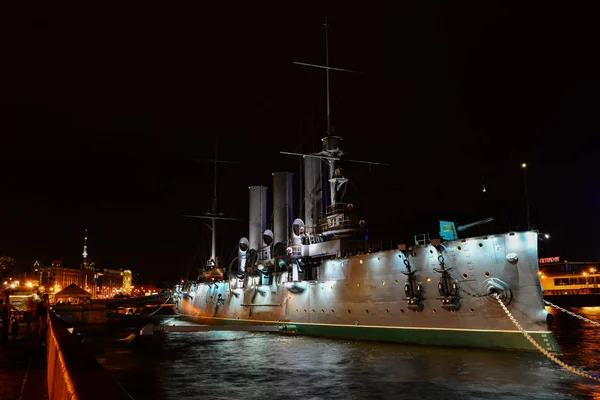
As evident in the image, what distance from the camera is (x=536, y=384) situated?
12.6 metres

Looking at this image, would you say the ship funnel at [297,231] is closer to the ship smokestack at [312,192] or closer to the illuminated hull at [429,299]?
the ship smokestack at [312,192]

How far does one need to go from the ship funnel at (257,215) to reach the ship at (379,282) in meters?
3.17

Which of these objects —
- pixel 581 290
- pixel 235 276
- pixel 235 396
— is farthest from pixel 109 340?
pixel 581 290

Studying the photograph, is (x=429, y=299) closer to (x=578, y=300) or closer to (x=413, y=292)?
(x=413, y=292)

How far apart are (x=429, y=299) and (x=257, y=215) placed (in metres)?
24.5

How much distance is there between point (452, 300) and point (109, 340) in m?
21.1

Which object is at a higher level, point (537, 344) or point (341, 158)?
point (341, 158)

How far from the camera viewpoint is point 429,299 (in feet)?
68.1

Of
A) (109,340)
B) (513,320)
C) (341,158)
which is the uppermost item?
(341,158)

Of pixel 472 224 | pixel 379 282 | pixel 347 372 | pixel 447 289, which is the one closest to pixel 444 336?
pixel 447 289

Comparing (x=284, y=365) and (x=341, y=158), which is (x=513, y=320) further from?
(x=341, y=158)

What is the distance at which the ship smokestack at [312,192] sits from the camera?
108ft

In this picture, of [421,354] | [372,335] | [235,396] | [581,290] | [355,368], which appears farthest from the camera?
[581,290]

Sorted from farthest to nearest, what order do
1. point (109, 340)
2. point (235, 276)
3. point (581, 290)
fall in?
1. point (581, 290)
2. point (235, 276)
3. point (109, 340)
